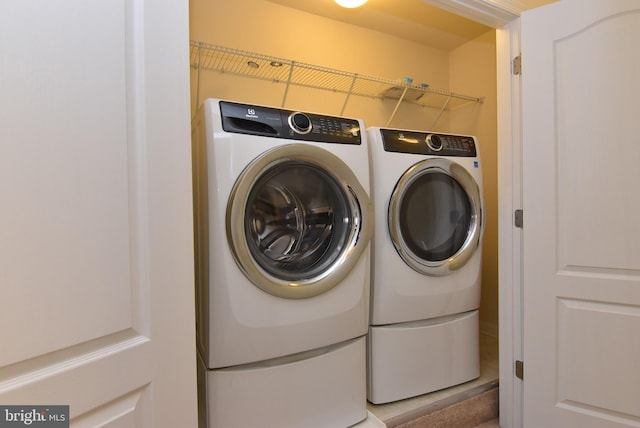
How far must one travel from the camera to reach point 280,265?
4.09 feet

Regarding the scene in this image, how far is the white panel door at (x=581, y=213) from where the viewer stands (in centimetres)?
123

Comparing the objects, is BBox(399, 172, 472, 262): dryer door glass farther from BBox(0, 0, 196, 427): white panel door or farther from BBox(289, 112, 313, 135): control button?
BBox(0, 0, 196, 427): white panel door

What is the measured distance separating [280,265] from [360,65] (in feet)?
5.57

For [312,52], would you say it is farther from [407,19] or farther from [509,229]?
→ [509,229]

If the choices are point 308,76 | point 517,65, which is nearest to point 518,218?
point 517,65

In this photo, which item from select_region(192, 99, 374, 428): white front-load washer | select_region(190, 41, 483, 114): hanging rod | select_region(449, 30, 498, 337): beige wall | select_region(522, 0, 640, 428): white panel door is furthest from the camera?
select_region(449, 30, 498, 337): beige wall

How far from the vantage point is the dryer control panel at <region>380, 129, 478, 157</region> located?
1498 mm

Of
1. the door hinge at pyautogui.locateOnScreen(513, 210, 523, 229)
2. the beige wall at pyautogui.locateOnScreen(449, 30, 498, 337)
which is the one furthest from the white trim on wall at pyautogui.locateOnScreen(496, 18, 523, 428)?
the beige wall at pyautogui.locateOnScreen(449, 30, 498, 337)

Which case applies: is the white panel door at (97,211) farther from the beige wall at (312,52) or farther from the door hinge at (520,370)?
the door hinge at (520,370)

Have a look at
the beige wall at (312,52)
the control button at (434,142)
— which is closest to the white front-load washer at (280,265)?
the control button at (434,142)

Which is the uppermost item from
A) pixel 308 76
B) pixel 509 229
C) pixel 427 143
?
pixel 308 76

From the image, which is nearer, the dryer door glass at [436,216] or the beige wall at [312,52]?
the dryer door glass at [436,216]

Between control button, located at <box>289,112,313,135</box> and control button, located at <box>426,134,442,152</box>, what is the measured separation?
63 cm

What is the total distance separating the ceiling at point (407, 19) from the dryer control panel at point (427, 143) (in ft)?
3.00
